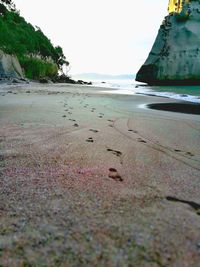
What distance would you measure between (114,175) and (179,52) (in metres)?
39.4

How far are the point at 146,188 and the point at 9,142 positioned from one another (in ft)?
4.35

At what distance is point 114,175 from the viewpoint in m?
1.48

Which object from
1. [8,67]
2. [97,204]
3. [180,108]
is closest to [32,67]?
[8,67]

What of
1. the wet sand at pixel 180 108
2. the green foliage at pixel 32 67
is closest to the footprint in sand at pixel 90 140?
the wet sand at pixel 180 108

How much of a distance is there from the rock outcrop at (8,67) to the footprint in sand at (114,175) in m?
19.3

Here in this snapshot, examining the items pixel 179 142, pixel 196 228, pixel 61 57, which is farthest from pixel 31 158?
pixel 61 57

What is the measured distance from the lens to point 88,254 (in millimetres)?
771

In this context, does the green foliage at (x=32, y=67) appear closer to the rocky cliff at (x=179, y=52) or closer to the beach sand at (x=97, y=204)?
the rocky cliff at (x=179, y=52)

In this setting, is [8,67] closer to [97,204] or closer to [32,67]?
[32,67]

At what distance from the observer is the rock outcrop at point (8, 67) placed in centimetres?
1898

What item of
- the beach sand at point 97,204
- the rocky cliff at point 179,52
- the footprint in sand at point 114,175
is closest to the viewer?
the beach sand at point 97,204

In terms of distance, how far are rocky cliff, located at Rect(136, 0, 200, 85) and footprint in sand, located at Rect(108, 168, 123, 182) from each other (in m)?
37.5

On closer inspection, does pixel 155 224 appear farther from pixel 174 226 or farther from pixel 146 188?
pixel 146 188

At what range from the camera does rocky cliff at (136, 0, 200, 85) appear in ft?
118
